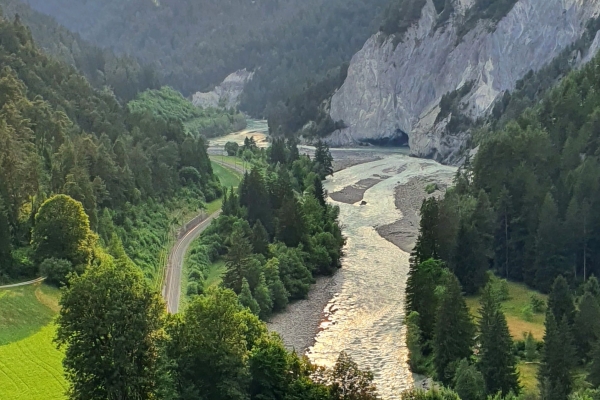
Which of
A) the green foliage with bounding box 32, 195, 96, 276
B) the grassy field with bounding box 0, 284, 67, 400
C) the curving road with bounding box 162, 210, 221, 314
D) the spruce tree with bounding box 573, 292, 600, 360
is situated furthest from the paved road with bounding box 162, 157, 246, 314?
the spruce tree with bounding box 573, 292, 600, 360

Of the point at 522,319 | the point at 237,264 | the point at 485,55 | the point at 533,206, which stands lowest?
the point at 522,319

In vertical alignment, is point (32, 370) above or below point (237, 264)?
above

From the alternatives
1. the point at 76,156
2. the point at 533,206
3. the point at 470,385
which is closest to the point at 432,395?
the point at 470,385

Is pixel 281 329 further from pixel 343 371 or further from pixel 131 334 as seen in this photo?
pixel 131 334

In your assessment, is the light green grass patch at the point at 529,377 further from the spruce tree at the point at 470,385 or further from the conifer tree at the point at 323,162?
the conifer tree at the point at 323,162

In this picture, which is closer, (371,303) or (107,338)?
(107,338)

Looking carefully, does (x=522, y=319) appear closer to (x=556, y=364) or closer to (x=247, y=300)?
(x=556, y=364)

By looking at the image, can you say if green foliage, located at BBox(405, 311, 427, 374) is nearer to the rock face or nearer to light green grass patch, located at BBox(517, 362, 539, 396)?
light green grass patch, located at BBox(517, 362, 539, 396)

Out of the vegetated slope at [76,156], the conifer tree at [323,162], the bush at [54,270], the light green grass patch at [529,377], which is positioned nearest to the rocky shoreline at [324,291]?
the light green grass patch at [529,377]
